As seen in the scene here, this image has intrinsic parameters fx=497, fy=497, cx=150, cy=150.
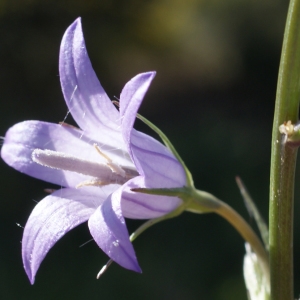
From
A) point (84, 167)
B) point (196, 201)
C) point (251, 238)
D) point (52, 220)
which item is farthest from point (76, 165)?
point (251, 238)

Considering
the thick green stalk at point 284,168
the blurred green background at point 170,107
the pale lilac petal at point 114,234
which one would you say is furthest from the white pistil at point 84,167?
the blurred green background at point 170,107

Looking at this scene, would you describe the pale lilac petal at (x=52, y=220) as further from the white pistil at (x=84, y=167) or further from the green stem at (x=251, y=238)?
the green stem at (x=251, y=238)

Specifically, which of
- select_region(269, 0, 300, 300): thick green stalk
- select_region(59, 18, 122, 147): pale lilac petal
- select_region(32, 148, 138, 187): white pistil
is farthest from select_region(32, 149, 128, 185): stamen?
select_region(269, 0, 300, 300): thick green stalk

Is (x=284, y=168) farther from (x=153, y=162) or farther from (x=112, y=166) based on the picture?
(x=112, y=166)

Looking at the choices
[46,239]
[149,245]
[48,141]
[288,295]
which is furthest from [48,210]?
[149,245]

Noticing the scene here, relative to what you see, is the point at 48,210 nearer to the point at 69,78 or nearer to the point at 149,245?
the point at 69,78

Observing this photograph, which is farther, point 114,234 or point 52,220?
point 52,220

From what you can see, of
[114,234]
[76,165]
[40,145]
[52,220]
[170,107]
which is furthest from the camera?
[170,107]
